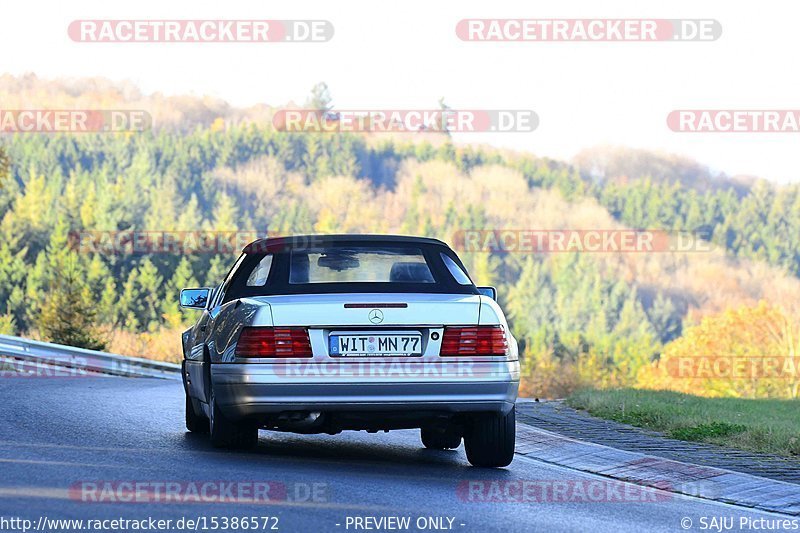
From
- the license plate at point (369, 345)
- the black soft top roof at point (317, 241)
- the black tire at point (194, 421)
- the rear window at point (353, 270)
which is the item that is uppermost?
the black soft top roof at point (317, 241)

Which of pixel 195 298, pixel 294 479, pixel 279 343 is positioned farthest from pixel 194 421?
pixel 294 479

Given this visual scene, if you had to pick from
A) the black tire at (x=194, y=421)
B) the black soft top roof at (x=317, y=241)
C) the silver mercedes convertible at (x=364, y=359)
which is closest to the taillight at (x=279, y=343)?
the silver mercedes convertible at (x=364, y=359)

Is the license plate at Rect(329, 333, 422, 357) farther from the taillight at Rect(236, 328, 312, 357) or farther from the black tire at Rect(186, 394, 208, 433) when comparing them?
the black tire at Rect(186, 394, 208, 433)

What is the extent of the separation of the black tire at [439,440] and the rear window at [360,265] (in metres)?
1.61

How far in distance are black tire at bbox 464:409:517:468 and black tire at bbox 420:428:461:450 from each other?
1.38 m

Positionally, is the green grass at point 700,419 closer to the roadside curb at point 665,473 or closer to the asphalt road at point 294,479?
the roadside curb at point 665,473

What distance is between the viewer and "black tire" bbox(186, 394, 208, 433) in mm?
11516

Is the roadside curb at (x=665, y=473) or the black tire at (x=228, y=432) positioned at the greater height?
the black tire at (x=228, y=432)

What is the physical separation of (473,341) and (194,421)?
3.43m

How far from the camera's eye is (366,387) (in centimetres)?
899

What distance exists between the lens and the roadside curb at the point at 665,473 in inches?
341

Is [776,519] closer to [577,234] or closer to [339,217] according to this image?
[339,217]

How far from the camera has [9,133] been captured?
160000 millimetres

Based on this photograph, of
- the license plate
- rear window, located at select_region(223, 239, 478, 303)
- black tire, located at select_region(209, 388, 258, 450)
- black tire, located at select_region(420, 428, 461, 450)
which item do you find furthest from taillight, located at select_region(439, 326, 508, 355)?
black tire, located at select_region(420, 428, 461, 450)
